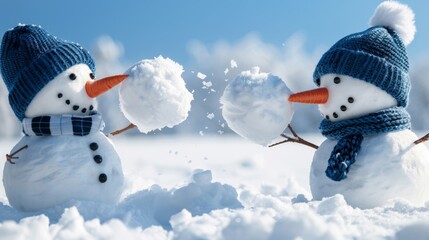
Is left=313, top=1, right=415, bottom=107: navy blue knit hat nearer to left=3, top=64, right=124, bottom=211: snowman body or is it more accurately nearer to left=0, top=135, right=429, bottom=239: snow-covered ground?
left=0, top=135, right=429, bottom=239: snow-covered ground

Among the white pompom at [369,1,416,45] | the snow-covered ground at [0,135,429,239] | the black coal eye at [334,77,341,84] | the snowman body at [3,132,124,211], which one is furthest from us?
the white pompom at [369,1,416,45]

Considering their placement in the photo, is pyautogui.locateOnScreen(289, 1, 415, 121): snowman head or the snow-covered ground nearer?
the snow-covered ground

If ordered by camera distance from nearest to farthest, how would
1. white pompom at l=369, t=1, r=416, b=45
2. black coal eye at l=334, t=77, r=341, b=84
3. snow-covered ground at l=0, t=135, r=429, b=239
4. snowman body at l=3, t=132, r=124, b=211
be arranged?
snow-covered ground at l=0, t=135, r=429, b=239 → snowman body at l=3, t=132, r=124, b=211 → black coal eye at l=334, t=77, r=341, b=84 → white pompom at l=369, t=1, r=416, b=45

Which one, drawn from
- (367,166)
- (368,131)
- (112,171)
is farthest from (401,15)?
(112,171)

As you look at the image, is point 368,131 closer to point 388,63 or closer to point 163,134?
point 388,63

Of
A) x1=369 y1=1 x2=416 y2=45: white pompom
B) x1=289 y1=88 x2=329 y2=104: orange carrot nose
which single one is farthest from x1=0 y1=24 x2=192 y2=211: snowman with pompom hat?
x1=369 y1=1 x2=416 y2=45: white pompom

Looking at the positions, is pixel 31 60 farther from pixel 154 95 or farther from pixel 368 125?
pixel 368 125

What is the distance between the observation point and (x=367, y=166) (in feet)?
8.15

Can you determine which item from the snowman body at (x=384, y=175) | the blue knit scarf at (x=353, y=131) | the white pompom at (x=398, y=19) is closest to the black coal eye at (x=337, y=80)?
the blue knit scarf at (x=353, y=131)

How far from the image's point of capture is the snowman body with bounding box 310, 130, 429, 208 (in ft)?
8.11

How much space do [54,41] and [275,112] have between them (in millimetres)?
1163

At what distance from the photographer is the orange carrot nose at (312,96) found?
2.52m

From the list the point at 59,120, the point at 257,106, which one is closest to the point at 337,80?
the point at 257,106

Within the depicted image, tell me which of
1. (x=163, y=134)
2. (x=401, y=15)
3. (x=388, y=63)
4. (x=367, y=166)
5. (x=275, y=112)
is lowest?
(x=163, y=134)
